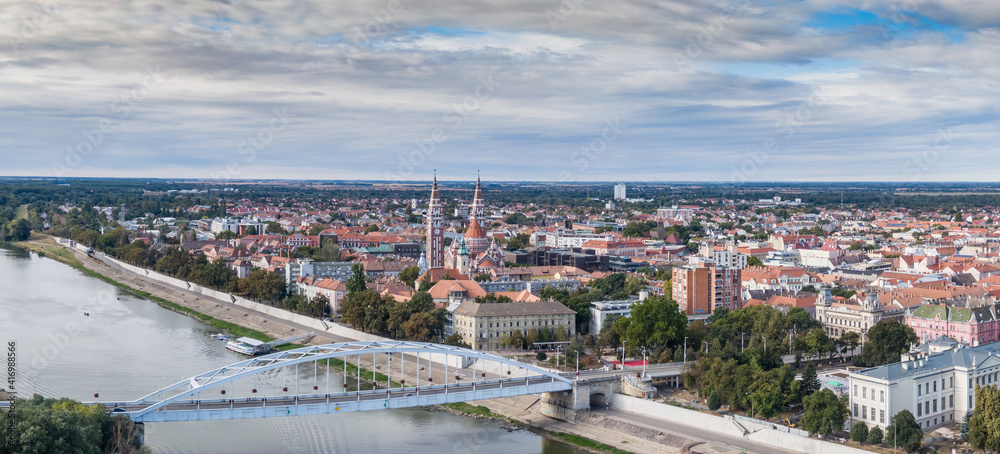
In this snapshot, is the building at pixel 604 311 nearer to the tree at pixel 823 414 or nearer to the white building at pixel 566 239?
the tree at pixel 823 414

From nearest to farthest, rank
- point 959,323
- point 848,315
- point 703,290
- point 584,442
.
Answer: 1. point 584,442
2. point 959,323
3. point 848,315
4. point 703,290

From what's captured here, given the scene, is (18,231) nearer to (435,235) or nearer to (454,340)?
(435,235)

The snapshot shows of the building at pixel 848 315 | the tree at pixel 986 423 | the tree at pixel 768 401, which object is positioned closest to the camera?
the tree at pixel 986 423

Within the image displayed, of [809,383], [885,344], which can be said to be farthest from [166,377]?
[885,344]

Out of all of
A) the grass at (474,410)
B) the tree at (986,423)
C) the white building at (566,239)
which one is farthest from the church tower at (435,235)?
the tree at (986,423)

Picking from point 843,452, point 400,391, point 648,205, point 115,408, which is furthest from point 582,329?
point 648,205

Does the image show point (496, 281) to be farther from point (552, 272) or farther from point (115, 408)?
point (115, 408)
